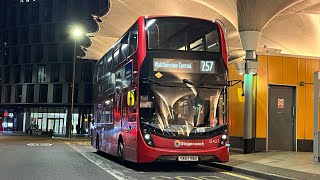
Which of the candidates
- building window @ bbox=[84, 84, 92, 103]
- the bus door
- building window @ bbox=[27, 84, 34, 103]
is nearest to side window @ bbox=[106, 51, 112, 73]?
the bus door

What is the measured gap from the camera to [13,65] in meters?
67.6

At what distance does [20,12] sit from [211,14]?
50836mm

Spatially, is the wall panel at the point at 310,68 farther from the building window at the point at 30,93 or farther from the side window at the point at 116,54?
the building window at the point at 30,93

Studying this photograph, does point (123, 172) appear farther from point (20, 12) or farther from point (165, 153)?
point (20, 12)

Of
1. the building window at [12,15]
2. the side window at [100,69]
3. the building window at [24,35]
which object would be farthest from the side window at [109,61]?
the building window at [12,15]

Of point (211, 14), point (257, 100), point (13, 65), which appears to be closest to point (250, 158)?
point (257, 100)

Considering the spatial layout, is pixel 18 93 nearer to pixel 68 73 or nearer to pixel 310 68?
pixel 68 73

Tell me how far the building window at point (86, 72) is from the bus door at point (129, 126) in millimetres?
49530

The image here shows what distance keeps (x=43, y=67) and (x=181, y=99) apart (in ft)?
183

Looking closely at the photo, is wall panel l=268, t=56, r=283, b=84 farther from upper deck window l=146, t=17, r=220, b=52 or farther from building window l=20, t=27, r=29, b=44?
building window l=20, t=27, r=29, b=44

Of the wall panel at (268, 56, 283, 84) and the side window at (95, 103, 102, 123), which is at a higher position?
the wall panel at (268, 56, 283, 84)

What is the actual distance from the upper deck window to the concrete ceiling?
522 cm

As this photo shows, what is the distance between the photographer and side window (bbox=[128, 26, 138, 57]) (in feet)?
42.5

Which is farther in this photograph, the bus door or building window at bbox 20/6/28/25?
building window at bbox 20/6/28/25
